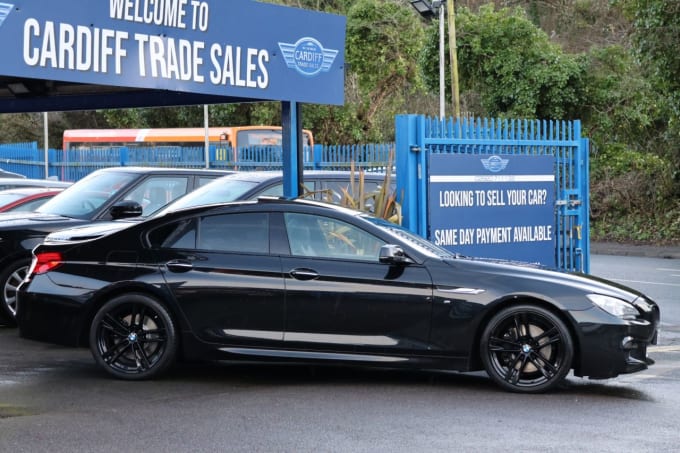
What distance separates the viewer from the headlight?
7.82 meters

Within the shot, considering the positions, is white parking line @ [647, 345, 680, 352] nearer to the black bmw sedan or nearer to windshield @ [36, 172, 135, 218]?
the black bmw sedan

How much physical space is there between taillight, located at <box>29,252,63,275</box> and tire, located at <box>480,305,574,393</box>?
135 inches

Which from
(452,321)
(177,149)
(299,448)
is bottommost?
(299,448)

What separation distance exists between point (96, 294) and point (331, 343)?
189cm

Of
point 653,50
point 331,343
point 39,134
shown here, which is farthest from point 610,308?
point 39,134

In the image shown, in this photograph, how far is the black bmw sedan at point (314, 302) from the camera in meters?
7.83

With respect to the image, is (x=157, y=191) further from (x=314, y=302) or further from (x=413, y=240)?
(x=314, y=302)

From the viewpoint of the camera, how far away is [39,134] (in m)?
53.7

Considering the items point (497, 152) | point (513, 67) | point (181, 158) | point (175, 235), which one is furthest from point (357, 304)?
point (513, 67)

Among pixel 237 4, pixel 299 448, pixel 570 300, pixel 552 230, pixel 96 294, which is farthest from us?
pixel 552 230

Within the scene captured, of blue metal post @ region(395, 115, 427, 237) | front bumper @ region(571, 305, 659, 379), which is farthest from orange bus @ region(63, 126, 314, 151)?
front bumper @ region(571, 305, 659, 379)

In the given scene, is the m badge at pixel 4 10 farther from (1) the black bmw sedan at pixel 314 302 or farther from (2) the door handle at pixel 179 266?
(2) the door handle at pixel 179 266

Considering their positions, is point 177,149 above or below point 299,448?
above

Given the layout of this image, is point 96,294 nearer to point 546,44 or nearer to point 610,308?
point 610,308
